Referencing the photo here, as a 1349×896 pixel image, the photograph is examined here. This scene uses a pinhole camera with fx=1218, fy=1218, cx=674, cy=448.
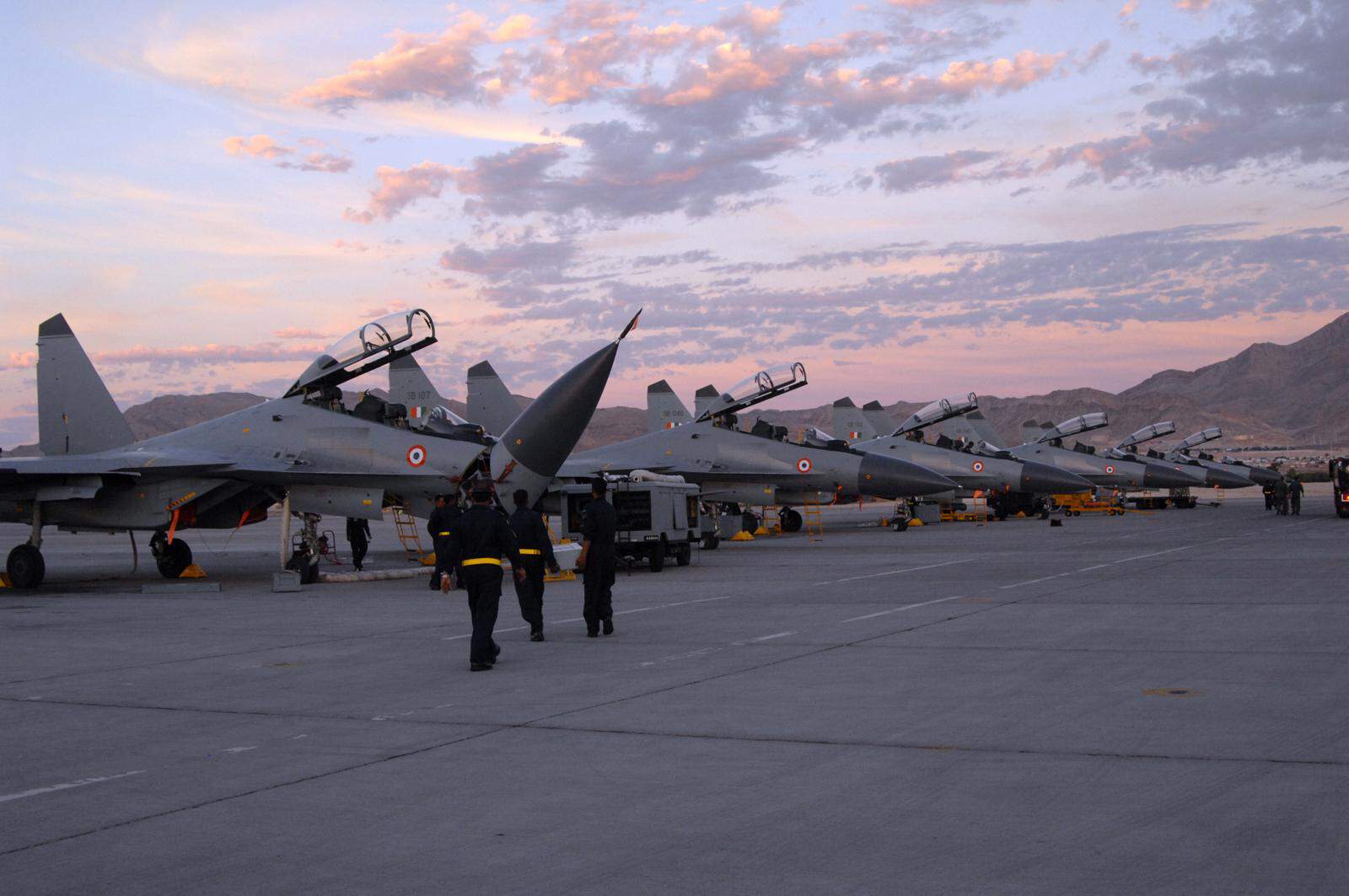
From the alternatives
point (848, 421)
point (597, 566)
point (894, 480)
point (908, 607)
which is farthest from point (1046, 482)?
point (597, 566)

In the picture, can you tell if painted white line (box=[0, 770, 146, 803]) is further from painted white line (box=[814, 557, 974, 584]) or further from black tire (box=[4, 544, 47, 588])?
black tire (box=[4, 544, 47, 588])

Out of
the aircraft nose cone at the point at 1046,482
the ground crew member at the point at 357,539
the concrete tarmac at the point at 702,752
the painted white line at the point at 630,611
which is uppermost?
the aircraft nose cone at the point at 1046,482

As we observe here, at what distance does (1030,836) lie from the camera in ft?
15.9

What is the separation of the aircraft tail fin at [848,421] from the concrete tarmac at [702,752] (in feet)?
108

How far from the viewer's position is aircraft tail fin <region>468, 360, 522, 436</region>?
1201 inches

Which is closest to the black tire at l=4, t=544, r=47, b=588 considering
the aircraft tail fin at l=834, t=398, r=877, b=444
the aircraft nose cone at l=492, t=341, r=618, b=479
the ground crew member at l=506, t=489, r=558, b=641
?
the aircraft nose cone at l=492, t=341, r=618, b=479

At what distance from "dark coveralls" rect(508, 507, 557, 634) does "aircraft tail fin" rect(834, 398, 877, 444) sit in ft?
115

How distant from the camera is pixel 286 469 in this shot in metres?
20.2

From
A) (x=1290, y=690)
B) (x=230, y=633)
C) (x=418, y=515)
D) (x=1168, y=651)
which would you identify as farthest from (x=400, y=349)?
(x=1290, y=690)

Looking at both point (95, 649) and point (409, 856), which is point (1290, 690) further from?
point (95, 649)

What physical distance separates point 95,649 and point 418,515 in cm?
1001

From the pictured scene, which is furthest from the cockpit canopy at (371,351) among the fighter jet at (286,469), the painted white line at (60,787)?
the painted white line at (60,787)

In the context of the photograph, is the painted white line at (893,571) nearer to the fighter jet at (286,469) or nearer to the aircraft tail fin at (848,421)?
the fighter jet at (286,469)

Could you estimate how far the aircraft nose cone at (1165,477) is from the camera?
5291cm
